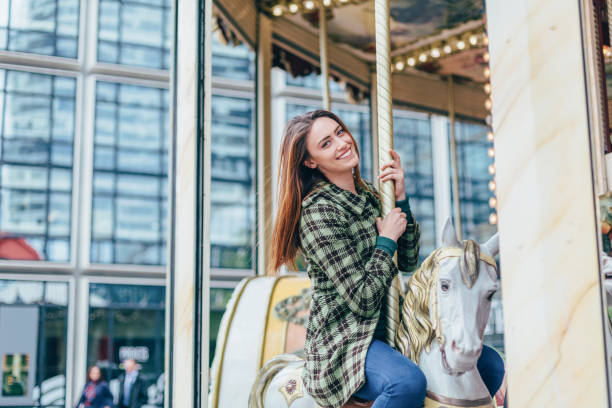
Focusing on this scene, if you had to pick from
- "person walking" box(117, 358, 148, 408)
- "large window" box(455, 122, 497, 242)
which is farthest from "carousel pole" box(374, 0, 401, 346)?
"large window" box(455, 122, 497, 242)

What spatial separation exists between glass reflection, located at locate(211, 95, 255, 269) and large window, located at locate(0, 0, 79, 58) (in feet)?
7.85

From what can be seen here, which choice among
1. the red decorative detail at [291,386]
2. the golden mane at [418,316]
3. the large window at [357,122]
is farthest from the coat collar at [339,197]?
the large window at [357,122]

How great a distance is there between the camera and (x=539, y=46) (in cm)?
127

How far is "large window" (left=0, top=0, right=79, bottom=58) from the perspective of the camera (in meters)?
10.5

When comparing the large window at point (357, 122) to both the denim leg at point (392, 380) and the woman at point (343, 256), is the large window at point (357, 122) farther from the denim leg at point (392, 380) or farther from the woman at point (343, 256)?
the denim leg at point (392, 380)

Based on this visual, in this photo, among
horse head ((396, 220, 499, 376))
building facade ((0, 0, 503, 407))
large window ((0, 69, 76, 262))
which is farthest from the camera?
large window ((0, 69, 76, 262))

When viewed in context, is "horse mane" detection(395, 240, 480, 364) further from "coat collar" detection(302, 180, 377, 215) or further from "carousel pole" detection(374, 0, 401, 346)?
"coat collar" detection(302, 180, 377, 215)

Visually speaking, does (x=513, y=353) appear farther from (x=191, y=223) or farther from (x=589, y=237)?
(x=191, y=223)

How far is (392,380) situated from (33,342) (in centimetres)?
932

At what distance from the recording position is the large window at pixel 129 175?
1064 cm

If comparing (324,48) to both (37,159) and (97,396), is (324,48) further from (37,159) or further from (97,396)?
(37,159)

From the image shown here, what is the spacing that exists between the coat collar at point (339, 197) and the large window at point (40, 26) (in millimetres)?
9535

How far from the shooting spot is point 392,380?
1.72 meters

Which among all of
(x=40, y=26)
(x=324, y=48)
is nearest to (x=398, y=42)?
(x=324, y=48)
